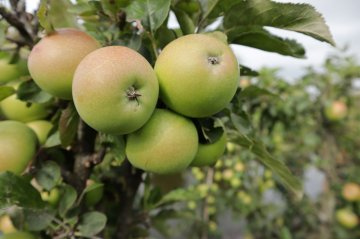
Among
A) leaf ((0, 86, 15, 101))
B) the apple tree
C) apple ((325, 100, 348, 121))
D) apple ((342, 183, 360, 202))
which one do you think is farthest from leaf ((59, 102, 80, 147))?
apple ((342, 183, 360, 202))

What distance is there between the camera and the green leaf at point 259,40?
496 millimetres

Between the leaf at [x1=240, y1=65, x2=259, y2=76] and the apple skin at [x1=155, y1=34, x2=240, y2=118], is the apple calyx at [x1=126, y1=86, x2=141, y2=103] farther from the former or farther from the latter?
the leaf at [x1=240, y1=65, x2=259, y2=76]

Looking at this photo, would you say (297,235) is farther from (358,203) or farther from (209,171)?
(209,171)

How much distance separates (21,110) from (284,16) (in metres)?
0.43

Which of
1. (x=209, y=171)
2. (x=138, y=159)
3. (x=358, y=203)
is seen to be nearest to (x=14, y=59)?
(x=138, y=159)

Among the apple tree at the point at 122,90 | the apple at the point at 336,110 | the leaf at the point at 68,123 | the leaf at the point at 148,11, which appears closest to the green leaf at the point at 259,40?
the apple tree at the point at 122,90

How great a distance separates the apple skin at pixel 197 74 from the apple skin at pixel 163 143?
22 millimetres

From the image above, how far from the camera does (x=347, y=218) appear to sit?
6.80 feet

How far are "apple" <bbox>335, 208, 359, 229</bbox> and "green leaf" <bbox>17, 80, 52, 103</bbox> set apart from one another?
1.99m

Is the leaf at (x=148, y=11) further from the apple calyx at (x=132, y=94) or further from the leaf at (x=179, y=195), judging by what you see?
the leaf at (x=179, y=195)

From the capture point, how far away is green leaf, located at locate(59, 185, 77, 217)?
1.84 ft

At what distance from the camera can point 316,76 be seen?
1887 millimetres

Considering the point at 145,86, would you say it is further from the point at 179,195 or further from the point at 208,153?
the point at 179,195

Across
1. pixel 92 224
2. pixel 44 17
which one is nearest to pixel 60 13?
pixel 44 17
